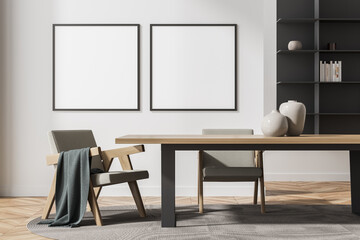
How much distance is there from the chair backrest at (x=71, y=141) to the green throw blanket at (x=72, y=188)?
0.23 metres

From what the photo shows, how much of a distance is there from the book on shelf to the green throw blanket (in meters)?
3.44

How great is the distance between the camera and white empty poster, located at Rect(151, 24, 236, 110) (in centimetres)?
566

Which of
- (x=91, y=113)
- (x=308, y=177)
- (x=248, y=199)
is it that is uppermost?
(x=91, y=113)

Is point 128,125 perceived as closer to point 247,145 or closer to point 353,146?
point 247,145

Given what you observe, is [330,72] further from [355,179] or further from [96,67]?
[96,67]

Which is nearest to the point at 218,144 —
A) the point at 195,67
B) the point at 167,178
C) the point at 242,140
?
the point at 242,140

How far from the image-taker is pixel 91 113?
566 cm

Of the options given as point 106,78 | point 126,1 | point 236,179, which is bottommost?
point 236,179

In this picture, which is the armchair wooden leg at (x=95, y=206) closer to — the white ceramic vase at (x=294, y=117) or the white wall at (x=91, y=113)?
the white ceramic vase at (x=294, y=117)

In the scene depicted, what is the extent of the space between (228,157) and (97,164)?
51.7 inches

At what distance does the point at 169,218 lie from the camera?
12.2 ft

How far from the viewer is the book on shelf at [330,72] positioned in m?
6.14

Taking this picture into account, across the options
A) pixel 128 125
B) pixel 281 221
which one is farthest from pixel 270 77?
pixel 281 221

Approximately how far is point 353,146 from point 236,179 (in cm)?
119
